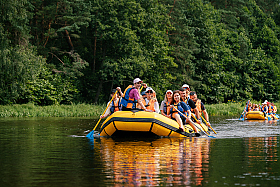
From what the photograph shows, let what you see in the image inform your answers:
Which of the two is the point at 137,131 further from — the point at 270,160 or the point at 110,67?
the point at 110,67

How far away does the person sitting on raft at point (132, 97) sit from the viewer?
1309 cm

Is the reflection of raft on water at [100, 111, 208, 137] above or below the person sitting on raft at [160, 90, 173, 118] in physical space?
below

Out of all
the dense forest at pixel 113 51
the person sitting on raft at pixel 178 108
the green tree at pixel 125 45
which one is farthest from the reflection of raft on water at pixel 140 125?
the green tree at pixel 125 45

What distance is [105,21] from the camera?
36.5 meters

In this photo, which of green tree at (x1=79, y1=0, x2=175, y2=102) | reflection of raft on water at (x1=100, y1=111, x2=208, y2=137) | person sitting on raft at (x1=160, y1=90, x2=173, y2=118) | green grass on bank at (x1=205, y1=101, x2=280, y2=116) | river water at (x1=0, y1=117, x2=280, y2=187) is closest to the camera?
river water at (x1=0, y1=117, x2=280, y2=187)

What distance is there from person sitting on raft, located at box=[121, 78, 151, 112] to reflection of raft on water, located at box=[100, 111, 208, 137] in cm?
32

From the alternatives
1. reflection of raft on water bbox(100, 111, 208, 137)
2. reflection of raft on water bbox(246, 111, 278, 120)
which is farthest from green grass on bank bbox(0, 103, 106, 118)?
reflection of raft on water bbox(100, 111, 208, 137)

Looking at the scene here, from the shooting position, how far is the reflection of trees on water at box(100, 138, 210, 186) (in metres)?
6.72

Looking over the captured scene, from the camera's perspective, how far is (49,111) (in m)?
30.5

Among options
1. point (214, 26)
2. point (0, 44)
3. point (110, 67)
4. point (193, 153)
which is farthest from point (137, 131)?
point (214, 26)

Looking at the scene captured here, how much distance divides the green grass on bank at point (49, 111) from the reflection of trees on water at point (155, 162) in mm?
17615

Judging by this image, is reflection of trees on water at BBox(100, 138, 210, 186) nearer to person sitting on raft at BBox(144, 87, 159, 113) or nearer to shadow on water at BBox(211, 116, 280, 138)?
person sitting on raft at BBox(144, 87, 159, 113)

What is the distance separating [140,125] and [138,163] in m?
4.70

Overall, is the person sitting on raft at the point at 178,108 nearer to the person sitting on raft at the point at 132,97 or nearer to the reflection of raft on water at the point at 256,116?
the person sitting on raft at the point at 132,97
